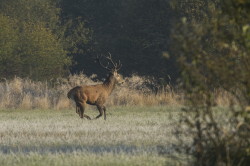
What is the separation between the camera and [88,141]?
17.5 m

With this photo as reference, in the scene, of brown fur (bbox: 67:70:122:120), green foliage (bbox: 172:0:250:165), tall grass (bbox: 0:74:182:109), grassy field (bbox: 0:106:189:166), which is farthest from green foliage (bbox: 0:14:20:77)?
green foliage (bbox: 172:0:250:165)

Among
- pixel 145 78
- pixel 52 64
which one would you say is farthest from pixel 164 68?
pixel 52 64

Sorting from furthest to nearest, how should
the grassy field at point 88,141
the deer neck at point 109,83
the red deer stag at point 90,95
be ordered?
the deer neck at point 109,83
the red deer stag at point 90,95
the grassy field at point 88,141

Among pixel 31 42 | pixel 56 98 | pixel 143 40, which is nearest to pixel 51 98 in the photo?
pixel 56 98

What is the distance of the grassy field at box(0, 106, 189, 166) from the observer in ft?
43.6

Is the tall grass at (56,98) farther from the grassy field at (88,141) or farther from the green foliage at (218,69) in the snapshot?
the green foliage at (218,69)

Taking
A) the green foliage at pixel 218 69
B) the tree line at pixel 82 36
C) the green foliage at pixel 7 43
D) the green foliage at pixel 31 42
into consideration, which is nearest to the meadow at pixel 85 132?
the green foliage at pixel 218 69

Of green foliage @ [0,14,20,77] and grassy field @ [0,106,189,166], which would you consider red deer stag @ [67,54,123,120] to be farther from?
green foliage @ [0,14,20,77]

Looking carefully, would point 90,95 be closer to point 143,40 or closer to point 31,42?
point 143,40

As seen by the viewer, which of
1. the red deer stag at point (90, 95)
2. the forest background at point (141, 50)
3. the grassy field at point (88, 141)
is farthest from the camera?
the red deer stag at point (90, 95)

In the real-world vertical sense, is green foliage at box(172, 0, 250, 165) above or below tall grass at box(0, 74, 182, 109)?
below

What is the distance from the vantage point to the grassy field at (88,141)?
13.3 metres

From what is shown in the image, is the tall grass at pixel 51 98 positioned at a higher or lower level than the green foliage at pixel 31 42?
lower

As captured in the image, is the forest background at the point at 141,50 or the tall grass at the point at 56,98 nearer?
the forest background at the point at 141,50
